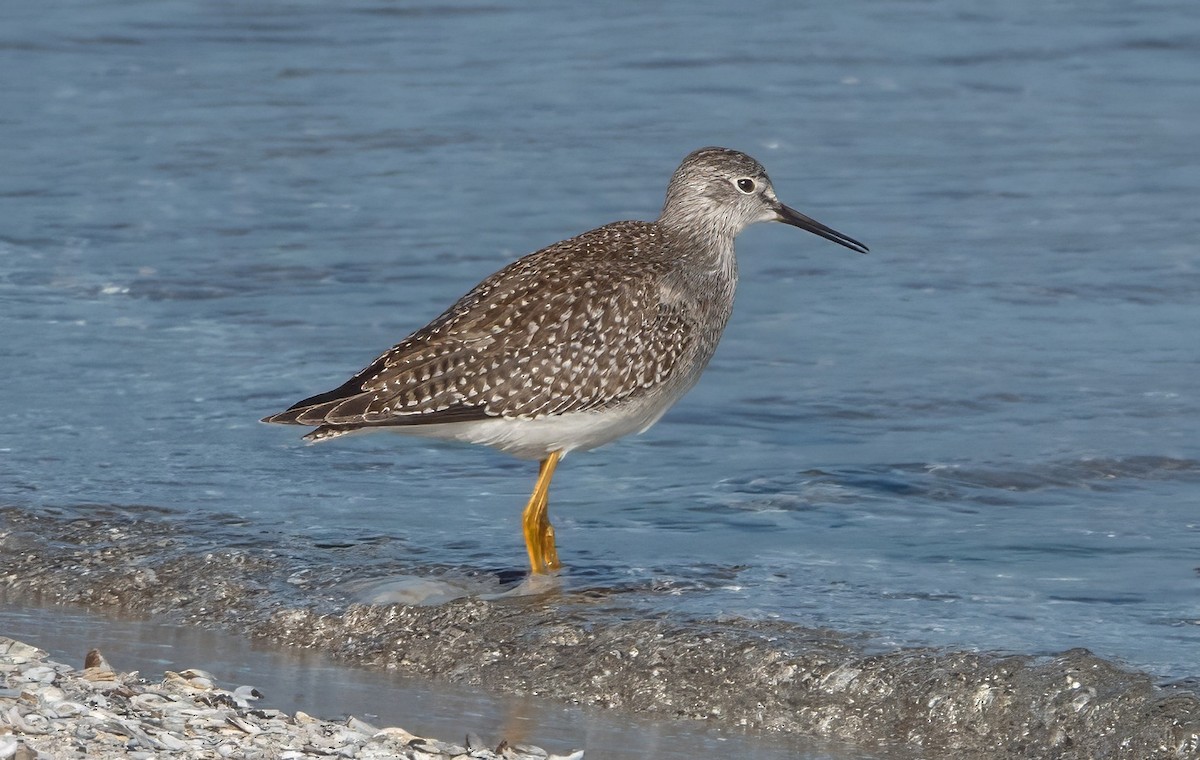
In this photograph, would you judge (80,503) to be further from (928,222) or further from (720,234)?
(928,222)

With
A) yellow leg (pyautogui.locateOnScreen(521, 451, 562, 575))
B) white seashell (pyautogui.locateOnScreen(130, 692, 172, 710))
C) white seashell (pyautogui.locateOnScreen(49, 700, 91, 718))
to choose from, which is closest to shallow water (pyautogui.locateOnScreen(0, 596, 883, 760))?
white seashell (pyautogui.locateOnScreen(130, 692, 172, 710))

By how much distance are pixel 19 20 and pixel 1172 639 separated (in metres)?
17.0

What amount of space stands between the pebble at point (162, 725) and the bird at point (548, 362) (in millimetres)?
1876

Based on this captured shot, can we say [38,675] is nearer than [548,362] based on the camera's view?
Yes

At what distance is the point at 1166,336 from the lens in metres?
11.9

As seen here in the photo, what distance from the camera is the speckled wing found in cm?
830

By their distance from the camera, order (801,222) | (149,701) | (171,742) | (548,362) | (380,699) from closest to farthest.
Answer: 1. (171,742)
2. (149,701)
3. (380,699)
4. (548,362)
5. (801,222)

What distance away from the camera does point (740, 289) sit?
519 inches

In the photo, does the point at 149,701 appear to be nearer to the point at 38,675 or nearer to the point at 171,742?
the point at 38,675

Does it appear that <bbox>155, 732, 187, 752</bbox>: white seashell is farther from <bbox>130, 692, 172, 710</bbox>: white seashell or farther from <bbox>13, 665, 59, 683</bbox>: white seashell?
<bbox>13, 665, 59, 683</bbox>: white seashell

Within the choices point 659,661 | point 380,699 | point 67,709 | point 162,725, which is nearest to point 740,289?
point 659,661

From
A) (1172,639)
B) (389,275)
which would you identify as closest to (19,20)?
(389,275)

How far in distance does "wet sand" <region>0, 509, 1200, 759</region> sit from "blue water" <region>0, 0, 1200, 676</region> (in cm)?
33

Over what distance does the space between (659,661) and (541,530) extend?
1449mm
